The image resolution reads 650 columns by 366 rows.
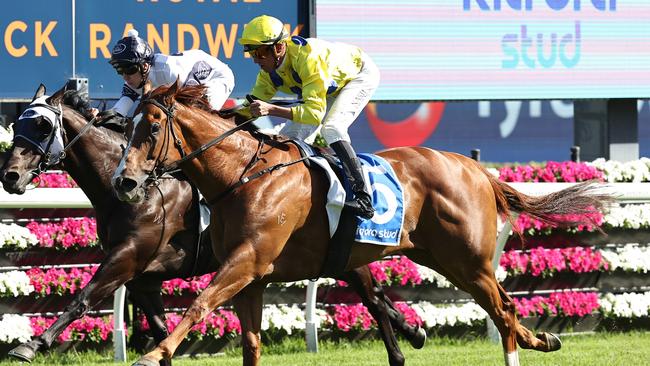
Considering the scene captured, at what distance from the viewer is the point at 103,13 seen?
888 centimetres

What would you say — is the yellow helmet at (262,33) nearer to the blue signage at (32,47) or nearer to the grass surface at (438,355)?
the grass surface at (438,355)

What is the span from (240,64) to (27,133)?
3.56 metres

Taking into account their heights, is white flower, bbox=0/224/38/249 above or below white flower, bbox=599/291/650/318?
above

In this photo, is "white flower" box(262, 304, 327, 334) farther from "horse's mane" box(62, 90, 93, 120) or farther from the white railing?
"horse's mane" box(62, 90, 93, 120)

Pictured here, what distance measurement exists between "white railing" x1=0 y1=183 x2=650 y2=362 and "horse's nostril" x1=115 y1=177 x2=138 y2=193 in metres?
2.03

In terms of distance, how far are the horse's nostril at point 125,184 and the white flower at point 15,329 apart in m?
2.48

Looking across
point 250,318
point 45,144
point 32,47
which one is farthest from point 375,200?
point 32,47

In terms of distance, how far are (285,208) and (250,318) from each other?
520mm

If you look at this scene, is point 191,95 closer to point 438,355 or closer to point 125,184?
point 125,184

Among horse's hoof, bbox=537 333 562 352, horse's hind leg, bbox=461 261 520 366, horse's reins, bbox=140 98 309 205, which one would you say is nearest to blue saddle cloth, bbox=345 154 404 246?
A: horse's reins, bbox=140 98 309 205

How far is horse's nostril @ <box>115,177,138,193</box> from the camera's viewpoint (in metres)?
4.57

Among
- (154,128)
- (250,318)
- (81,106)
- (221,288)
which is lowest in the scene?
(250,318)

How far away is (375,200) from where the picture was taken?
5352 mm

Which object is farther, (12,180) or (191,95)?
(12,180)
